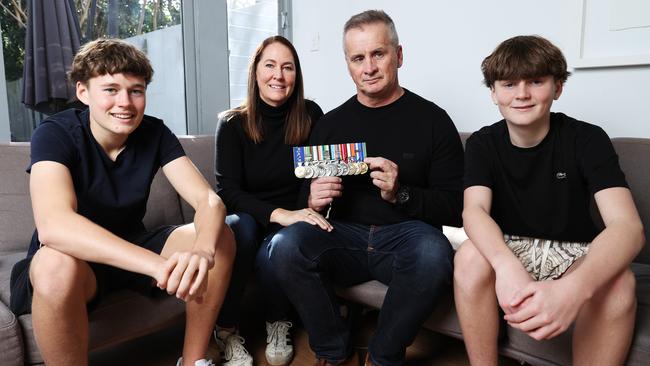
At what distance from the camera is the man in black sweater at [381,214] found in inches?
60.6

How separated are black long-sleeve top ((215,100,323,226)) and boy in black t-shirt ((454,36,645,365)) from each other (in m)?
0.76

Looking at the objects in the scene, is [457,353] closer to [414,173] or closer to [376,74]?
[414,173]

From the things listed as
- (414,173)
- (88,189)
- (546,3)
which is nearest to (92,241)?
(88,189)

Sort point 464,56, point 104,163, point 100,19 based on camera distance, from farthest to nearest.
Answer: point 100,19 → point 464,56 → point 104,163

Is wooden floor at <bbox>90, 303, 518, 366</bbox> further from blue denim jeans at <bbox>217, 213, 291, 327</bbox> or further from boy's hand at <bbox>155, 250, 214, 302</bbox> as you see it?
boy's hand at <bbox>155, 250, 214, 302</bbox>

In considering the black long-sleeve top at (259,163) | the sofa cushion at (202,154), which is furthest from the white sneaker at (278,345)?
the sofa cushion at (202,154)

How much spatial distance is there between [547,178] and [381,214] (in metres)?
0.58

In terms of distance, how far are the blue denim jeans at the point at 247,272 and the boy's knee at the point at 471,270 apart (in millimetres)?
641

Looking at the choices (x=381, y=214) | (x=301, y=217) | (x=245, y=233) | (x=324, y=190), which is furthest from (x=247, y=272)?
(x=381, y=214)

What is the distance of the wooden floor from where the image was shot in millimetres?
1893

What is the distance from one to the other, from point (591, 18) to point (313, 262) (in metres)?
1.55

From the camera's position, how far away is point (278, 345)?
1879 millimetres

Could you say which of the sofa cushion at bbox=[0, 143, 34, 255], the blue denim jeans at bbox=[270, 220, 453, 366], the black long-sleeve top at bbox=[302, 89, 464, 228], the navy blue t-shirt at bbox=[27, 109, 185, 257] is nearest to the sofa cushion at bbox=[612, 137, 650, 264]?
the black long-sleeve top at bbox=[302, 89, 464, 228]

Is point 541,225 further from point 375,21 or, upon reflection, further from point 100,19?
Answer: point 100,19
